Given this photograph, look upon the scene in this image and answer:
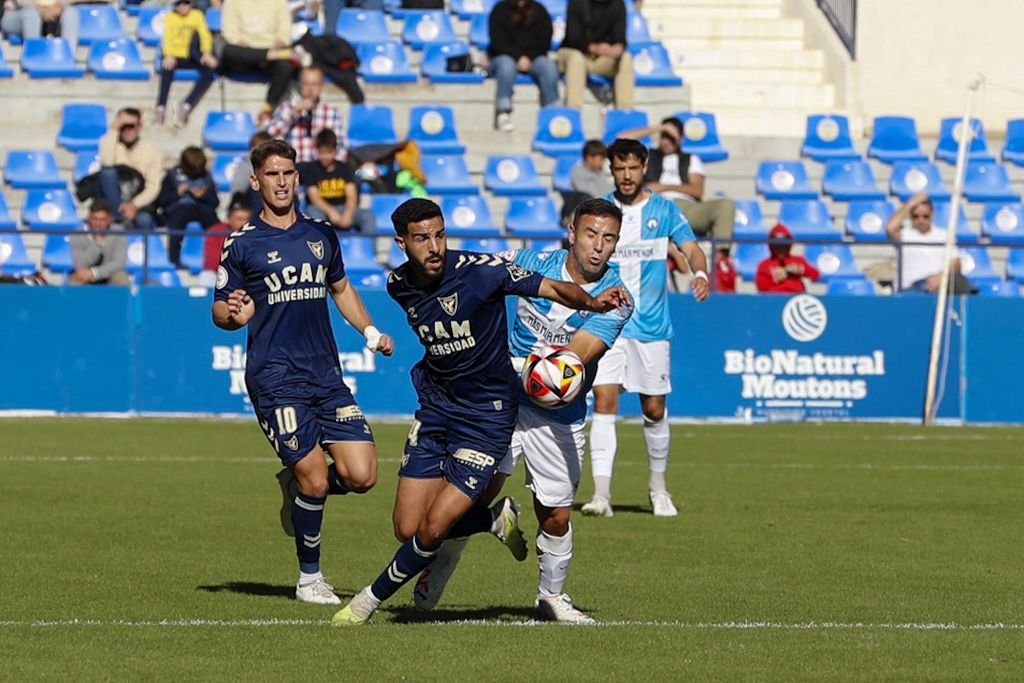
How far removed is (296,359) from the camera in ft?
28.6

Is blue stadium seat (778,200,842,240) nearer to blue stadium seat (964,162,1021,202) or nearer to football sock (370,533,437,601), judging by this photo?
blue stadium seat (964,162,1021,202)

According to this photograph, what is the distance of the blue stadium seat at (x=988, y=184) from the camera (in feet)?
81.7

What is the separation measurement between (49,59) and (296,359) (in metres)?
17.5

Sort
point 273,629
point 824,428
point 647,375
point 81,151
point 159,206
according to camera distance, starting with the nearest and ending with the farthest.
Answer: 1. point 273,629
2. point 647,375
3. point 824,428
4. point 159,206
5. point 81,151

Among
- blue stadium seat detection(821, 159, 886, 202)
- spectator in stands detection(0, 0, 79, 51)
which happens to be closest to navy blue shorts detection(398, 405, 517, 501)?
blue stadium seat detection(821, 159, 886, 202)

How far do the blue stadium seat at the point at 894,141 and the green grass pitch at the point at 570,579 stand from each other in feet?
33.1

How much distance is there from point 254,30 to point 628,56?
15.7ft

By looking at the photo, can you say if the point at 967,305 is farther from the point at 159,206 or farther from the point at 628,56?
the point at 159,206

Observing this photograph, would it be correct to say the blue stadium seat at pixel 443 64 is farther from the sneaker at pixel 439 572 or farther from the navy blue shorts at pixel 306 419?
the sneaker at pixel 439 572

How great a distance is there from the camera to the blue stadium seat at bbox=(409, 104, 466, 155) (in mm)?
24016

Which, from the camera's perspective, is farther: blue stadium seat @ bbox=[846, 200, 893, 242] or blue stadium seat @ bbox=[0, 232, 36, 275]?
blue stadium seat @ bbox=[846, 200, 893, 242]

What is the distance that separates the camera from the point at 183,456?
1588 cm

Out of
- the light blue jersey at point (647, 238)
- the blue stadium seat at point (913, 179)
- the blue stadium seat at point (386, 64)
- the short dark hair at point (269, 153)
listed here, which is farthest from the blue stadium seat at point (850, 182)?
the short dark hair at point (269, 153)

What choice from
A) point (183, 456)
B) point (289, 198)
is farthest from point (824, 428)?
point (289, 198)
